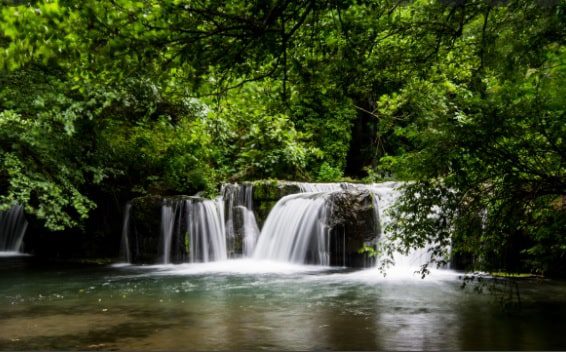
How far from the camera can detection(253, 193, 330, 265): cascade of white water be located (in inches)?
560

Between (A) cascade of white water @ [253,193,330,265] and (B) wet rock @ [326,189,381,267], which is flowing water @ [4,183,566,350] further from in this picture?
(B) wet rock @ [326,189,381,267]

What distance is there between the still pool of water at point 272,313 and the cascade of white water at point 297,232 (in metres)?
1.80

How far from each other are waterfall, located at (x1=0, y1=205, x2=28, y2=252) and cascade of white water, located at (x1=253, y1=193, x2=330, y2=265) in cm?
1003

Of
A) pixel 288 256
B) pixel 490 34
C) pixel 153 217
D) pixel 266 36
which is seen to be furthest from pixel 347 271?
pixel 266 36

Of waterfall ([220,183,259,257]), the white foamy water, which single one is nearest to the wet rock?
the white foamy water

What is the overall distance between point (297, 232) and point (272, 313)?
6.93 meters

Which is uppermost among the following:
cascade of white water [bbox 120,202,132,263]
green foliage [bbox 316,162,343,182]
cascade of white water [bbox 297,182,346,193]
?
green foliage [bbox 316,162,343,182]

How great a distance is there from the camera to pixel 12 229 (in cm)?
2041

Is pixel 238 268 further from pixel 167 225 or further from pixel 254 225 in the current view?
pixel 167 225

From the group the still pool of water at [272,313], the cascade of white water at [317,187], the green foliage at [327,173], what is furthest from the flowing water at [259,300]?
the green foliage at [327,173]

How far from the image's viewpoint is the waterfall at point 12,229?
65.5 feet

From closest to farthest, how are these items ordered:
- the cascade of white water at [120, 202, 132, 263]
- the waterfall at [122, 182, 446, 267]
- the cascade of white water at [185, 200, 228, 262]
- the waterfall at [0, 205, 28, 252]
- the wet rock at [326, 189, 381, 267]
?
the wet rock at [326, 189, 381, 267], the waterfall at [122, 182, 446, 267], the cascade of white water at [185, 200, 228, 262], the cascade of white water at [120, 202, 132, 263], the waterfall at [0, 205, 28, 252]

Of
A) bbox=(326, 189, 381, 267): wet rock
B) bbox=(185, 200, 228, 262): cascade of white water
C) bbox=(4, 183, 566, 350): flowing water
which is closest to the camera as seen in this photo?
bbox=(4, 183, 566, 350): flowing water

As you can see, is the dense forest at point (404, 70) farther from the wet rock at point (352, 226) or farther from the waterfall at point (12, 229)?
the waterfall at point (12, 229)
